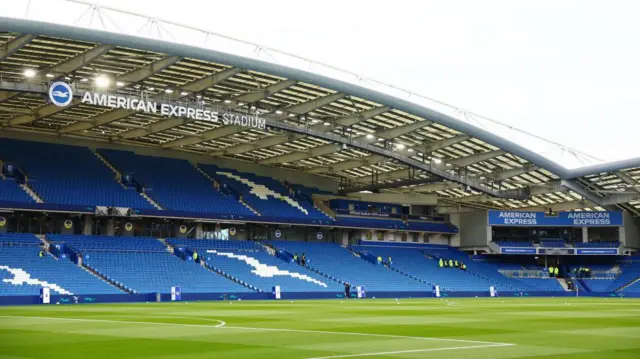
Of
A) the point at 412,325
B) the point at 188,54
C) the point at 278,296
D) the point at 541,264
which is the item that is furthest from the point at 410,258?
the point at 412,325

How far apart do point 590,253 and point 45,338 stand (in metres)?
73.7

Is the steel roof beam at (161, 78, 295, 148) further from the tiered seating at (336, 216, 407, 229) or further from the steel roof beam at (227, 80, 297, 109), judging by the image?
the tiered seating at (336, 216, 407, 229)

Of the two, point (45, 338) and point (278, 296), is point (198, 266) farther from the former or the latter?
point (45, 338)

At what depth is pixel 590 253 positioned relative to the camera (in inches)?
3305

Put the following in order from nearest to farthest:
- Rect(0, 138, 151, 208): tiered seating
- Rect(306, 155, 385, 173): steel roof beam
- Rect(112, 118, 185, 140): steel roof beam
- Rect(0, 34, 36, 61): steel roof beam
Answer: Rect(0, 34, 36, 61): steel roof beam → Rect(112, 118, 185, 140): steel roof beam → Rect(0, 138, 151, 208): tiered seating → Rect(306, 155, 385, 173): steel roof beam

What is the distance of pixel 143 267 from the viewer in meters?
59.3

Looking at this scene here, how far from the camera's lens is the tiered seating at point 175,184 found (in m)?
70.1

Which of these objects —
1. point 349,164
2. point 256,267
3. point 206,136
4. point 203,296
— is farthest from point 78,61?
point 349,164

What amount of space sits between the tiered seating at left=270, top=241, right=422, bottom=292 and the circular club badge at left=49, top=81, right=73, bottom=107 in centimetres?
3102

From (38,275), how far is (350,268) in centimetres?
3053

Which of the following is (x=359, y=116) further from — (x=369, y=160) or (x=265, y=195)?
(x=265, y=195)

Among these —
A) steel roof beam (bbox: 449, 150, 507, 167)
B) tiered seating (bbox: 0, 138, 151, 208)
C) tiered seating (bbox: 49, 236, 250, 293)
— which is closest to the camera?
tiered seating (bbox: 49, 236, 250, 293)

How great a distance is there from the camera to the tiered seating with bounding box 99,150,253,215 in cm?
7012

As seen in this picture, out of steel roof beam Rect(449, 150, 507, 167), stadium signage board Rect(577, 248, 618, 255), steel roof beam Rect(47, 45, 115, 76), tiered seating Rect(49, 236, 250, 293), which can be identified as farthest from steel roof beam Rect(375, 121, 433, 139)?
stadium signage board Rect(577, 248, 618, 255)
